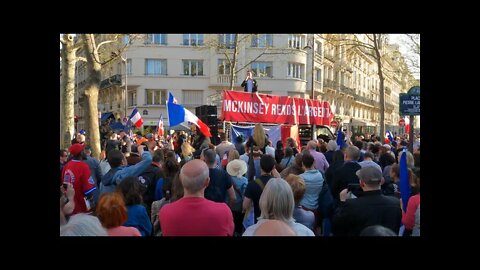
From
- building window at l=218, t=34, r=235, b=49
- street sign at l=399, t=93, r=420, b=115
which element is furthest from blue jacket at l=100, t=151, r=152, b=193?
building window at l=218, t=34, r=235, b=49

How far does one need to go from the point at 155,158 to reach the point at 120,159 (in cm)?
50

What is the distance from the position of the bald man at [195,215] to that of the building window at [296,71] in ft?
152

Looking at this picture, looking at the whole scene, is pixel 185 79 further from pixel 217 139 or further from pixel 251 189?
pixel 251 189

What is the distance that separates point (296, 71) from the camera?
50.8m

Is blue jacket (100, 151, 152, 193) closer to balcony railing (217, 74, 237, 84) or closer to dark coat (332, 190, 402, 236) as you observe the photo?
dark coat (332, 190, 402, 236)

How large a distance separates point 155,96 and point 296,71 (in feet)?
45.8

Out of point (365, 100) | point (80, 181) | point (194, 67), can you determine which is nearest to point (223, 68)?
point (194, 67)

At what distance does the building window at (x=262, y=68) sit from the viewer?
162ft

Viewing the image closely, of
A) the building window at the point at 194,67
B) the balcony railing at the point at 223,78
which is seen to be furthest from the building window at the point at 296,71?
the building window at the point at 194,67

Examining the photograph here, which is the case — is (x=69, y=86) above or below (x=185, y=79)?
below

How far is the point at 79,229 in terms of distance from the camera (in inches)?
129
